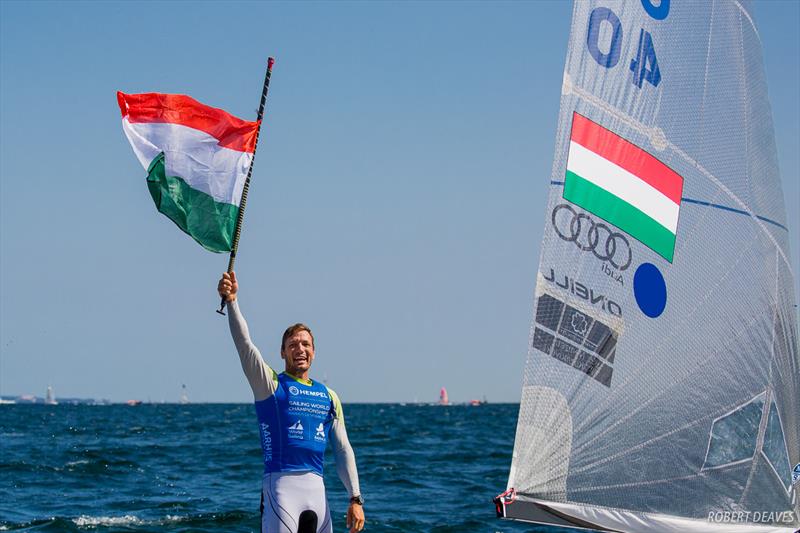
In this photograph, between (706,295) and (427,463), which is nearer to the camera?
(706,295)

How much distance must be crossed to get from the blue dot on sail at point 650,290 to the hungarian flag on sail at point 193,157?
8.60 feet

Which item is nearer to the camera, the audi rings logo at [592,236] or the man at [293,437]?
the man at [293,437]

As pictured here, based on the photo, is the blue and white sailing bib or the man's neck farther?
the man's neck

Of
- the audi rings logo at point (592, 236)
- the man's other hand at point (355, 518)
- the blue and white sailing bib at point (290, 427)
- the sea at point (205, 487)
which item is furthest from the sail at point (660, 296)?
the sea at point (205, 487)

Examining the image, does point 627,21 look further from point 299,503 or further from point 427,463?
point 427,463

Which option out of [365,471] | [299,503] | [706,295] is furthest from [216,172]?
[365,471]

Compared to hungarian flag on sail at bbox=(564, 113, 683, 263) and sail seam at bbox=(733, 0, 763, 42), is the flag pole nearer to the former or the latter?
hungarian flag on sail at bbox=(564, 113, 683, 263)

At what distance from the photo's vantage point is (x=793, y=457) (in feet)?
24.1

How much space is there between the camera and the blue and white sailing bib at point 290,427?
5812 mm

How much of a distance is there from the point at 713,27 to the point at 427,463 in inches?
723

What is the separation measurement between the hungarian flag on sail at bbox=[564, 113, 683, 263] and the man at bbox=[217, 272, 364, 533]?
2125mm

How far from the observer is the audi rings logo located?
688 centimetres

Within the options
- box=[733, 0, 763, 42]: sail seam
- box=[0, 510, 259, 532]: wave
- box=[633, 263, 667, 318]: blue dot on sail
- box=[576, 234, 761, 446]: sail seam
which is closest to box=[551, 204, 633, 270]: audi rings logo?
box=[633, 263, 667, 318]: blue dot on sail

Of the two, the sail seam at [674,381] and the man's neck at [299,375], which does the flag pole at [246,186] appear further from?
the sail seam at [674,381]
